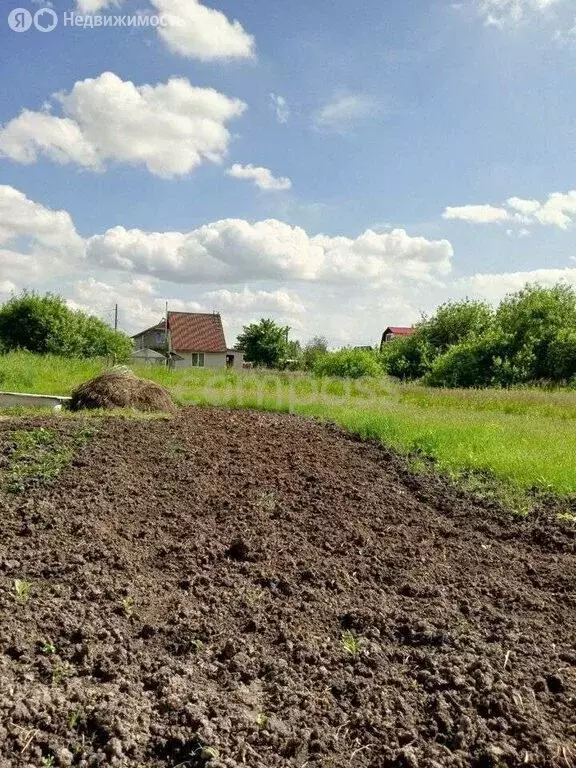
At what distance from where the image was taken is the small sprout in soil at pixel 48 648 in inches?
89.2

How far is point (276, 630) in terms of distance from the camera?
8.55ft

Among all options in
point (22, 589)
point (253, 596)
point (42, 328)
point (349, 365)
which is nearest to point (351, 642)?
point (253, 596)

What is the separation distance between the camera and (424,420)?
911 centimetres

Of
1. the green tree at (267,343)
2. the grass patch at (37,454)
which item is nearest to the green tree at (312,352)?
the green tree at (267,343)

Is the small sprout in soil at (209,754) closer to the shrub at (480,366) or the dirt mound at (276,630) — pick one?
the dirt mound at (276,630)

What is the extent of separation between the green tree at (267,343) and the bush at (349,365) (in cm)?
1785

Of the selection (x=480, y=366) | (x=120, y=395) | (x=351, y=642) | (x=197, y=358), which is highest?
(x=197, y=358)

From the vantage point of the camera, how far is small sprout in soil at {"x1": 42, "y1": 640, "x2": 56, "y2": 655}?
2.27 m

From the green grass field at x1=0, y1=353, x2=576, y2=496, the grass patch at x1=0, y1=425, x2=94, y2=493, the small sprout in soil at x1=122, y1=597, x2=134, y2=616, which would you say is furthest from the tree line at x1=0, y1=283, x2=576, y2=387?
the small sprout in soil at x1=122, y1=597, x2=134, y2=616

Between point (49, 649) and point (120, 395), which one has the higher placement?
point (120, 395)

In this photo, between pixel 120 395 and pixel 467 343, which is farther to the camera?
pixel 467 343

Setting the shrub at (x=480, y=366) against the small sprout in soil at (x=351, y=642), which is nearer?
the small sprout in soil at (x=351, y=642)

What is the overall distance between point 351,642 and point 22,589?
4.98 feet

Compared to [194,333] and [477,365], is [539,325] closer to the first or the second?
[477,365]
